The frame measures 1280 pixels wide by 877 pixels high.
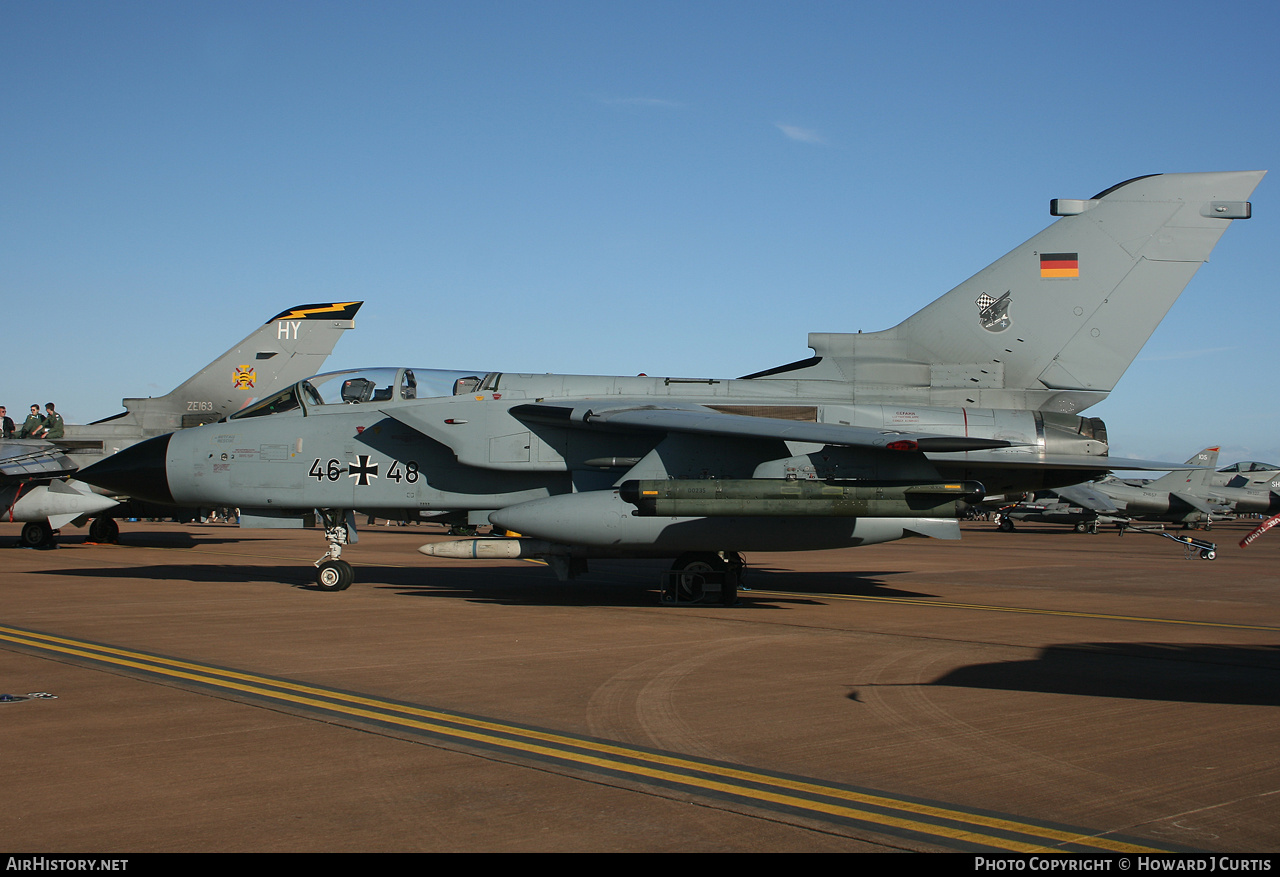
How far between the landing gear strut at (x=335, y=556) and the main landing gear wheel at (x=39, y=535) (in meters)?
15.0

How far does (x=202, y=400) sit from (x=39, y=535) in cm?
508

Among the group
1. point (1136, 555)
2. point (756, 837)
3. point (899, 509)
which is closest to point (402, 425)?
point (899, 509)

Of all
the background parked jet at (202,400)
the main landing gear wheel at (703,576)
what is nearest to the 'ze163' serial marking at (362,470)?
the main landing gear wheel at (703,576)

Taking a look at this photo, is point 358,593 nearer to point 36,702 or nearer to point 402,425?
point 402,425

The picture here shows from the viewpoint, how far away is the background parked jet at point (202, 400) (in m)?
24.7

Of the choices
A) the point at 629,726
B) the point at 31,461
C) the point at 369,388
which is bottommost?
the point at 629,726

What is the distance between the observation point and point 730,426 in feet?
37.7

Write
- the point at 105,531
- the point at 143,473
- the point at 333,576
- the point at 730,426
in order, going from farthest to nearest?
the point at 105,531 < the point at 333,576 < the point at 143,473 < the point at 730,426

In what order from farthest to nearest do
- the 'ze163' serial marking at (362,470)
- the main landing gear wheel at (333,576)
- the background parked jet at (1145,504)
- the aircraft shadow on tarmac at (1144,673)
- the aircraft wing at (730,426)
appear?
the background parked jet at (1145,504), the main landing gear wheel at (333,576), the 'ze163' serial marking at (362,470), the aircraft wing at (730,426), the aircraft shadow on tarmac at (1144,673)

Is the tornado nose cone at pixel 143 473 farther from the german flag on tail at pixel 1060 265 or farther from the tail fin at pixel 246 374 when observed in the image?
the tail fin at pixel 246 374

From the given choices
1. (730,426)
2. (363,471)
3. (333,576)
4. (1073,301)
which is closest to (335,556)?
Answer: (333,576)

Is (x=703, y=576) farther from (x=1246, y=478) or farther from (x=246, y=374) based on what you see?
(x=1246, y=478)

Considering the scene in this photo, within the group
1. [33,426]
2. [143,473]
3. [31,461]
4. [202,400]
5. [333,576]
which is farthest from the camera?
[202,400]

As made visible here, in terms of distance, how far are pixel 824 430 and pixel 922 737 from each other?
5.82 m
